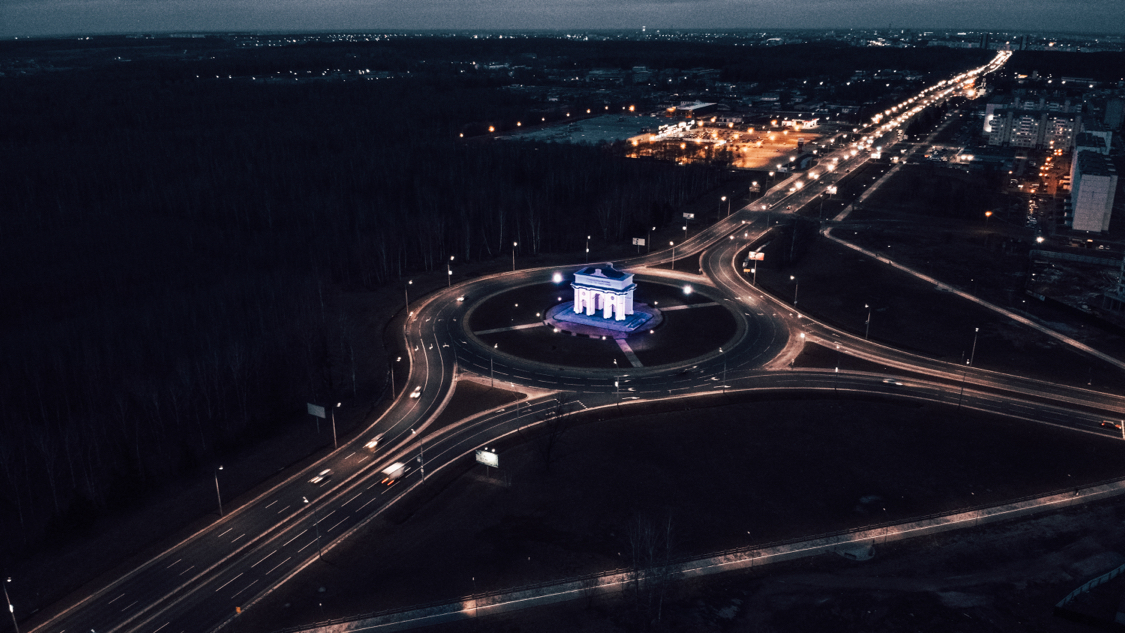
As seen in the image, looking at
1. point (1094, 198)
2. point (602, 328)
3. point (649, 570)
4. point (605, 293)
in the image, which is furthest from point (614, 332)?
point (1094, 198)

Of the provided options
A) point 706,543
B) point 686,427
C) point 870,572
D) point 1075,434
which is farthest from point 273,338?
point 1075,434

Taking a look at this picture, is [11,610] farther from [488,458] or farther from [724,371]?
[724,371]

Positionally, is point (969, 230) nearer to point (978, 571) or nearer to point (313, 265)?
point (978, 571)

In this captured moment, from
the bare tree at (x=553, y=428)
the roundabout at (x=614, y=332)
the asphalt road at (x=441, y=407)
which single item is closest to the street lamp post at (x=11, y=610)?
the asphalt road at (x=441, y=407)

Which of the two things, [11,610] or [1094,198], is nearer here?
[11,610]

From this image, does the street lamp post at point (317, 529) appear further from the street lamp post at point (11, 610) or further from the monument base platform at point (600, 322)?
the monument base platform at point (600, 322)

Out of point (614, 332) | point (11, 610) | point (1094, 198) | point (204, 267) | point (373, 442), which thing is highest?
point (1094, 198)

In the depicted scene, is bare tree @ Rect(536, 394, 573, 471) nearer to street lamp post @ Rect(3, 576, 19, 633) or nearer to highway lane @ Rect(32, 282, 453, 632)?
highway lane @ Rect(32, 282, 453, 632)
